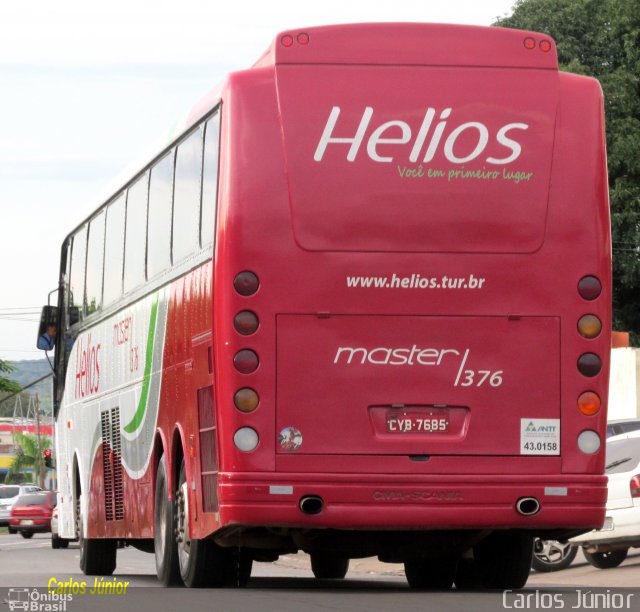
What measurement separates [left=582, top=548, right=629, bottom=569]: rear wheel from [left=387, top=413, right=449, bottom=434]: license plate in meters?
9.79

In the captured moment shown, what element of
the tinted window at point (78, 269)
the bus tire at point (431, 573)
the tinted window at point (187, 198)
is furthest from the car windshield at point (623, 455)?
the tinted window at point (187, 198)

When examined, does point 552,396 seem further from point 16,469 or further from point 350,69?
point 16,469

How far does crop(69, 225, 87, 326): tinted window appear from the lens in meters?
19.6

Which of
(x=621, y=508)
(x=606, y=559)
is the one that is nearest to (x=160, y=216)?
(x=621, y=508)

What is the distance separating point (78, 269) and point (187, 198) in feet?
21.5

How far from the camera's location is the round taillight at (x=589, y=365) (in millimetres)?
12328

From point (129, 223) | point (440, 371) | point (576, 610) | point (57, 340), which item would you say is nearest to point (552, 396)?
point (440, 371)

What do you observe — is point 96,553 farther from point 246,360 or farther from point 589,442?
point 589,442

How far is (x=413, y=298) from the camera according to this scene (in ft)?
40.1

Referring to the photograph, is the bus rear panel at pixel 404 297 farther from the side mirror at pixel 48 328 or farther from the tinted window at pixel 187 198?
the side mirror at pixel 48 328

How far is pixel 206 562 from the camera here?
1341cm

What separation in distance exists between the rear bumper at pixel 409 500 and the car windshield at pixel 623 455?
320 inches

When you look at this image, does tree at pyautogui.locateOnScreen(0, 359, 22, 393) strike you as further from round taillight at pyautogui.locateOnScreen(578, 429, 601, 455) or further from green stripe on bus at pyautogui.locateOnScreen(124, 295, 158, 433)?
round taillight at pyautogui.locateOnScreen(578, 429, 601, 455)

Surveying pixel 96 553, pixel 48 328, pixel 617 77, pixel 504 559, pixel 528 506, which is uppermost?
pixel 617 77
